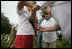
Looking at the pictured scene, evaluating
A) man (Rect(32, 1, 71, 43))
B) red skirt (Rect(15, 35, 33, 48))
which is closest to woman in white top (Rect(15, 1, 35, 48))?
red skirt (Rect(15, 35, 33, 48))

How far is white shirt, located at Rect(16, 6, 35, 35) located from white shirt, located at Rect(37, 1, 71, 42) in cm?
71

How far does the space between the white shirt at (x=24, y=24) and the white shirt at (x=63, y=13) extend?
71 cm

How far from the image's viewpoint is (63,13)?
146 cm

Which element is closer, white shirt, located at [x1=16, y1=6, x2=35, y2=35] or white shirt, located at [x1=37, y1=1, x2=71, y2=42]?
white shirt, located at [x1=37, y1=1, x2=71, y2=42]

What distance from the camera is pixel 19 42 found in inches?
85.4

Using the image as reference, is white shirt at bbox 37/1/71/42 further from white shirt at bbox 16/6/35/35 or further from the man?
white shirt at bbox 16/6/35/35

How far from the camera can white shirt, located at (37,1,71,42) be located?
1.43 m

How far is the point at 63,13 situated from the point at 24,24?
2.77 feet

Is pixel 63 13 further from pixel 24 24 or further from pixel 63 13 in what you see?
pixel 24 24

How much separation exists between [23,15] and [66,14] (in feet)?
2.92

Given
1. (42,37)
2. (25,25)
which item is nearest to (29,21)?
(25,25)

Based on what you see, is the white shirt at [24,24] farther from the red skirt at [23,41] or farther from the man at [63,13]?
the man at [63,13]

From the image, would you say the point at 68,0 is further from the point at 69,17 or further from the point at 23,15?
the point at 23,15

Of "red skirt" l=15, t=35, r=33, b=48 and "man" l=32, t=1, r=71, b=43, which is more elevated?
"man" l=32, t=1, r=71, b=43
